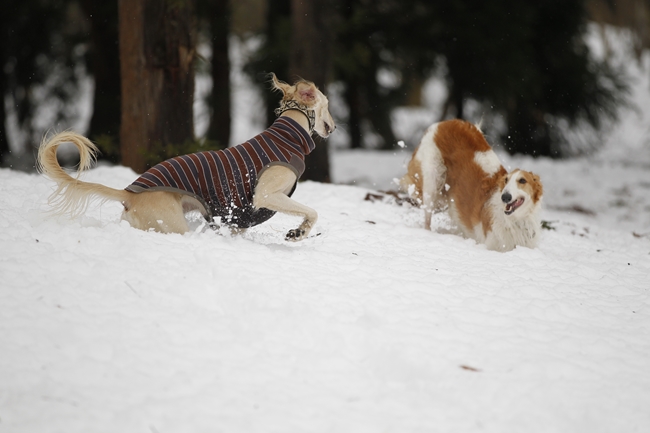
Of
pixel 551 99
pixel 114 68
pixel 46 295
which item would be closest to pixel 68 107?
pixel 114 68

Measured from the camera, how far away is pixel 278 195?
4.78 metres

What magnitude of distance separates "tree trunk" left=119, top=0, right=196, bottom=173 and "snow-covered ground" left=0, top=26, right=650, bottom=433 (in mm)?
2606

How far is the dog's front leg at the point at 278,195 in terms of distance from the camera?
4742mm

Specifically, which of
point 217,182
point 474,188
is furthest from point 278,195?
point 474,188

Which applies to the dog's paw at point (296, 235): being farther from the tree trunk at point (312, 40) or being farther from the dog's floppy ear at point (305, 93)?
the tree trunk at point (312, 40)

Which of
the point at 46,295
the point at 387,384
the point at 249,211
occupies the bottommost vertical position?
the point at 387,384

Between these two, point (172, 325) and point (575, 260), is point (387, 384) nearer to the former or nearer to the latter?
point (172, 325)

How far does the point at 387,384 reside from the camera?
3.15 meters

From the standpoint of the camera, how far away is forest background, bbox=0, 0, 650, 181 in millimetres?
7676

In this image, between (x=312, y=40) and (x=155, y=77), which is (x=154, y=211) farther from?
(x=312, y=40)

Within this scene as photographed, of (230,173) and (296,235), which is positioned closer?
(230,173)

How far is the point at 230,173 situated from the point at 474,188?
264 centimetres

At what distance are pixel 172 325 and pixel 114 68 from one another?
32.8 ft

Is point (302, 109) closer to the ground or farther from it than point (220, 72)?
closer to the ground
